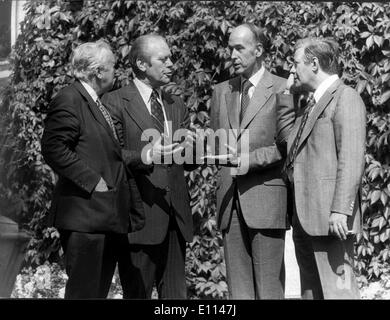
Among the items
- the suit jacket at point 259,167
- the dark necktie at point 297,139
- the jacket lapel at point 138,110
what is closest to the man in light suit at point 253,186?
the suit jacket at point 259,167

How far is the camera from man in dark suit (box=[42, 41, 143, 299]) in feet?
14.5

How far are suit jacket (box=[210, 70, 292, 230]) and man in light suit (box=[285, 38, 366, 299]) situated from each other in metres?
0.16

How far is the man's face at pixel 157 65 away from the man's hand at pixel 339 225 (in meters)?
1.14

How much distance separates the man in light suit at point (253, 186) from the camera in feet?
15.6

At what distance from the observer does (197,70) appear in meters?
6.05

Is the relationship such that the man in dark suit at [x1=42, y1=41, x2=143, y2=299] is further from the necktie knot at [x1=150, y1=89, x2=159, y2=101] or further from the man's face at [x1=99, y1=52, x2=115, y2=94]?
the necktie knot at [x1=150, y1=89, x2=159, y2=101]

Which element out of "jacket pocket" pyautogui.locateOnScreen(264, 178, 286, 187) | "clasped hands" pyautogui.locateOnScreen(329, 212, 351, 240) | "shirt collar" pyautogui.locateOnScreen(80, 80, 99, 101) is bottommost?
"clasped hands" pyautogui.locateOnScreen(329, 212, 351, 240)

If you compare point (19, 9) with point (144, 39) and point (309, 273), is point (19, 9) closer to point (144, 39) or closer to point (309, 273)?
point (144, 39)

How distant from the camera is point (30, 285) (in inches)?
229

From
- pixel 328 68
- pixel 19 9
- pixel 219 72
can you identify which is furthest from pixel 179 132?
pixel 19 9

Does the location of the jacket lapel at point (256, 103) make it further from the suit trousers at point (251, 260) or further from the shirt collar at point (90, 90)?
the shirt collar at point (90, 90)

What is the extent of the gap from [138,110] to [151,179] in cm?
35

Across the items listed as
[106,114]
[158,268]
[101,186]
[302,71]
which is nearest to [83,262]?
[101,186]

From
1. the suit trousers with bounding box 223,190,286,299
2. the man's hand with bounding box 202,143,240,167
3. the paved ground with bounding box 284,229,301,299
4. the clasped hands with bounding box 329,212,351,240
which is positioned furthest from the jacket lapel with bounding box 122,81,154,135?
the paved ground with bounding box 284,229,301,299
